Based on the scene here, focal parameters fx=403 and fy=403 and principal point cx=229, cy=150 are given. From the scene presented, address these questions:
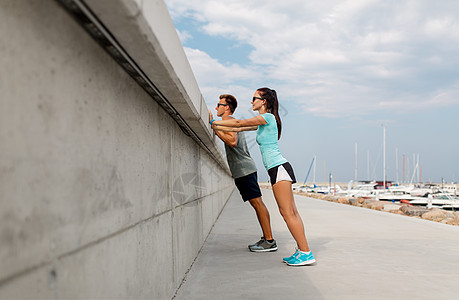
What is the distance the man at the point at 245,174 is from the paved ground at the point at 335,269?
199 mm

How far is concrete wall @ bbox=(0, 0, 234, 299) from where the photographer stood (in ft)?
3.63

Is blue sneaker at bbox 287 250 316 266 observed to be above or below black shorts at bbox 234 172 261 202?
below

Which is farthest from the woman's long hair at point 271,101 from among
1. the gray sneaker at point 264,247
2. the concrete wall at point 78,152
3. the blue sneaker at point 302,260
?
the concrete wall at point 78,152

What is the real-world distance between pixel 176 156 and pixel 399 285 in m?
2.34

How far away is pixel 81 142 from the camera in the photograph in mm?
1523

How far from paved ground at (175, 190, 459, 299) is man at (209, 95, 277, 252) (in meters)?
0.20

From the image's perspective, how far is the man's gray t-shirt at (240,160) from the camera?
5.45 m

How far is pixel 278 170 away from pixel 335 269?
1.22m

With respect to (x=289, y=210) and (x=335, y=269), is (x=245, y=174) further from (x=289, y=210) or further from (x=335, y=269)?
(x=335, y=269)

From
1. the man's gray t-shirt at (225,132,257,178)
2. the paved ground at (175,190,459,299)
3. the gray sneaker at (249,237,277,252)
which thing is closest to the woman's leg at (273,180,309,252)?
the paved ground at (175,190,459,299)

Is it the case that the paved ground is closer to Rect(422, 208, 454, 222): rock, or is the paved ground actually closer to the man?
the man

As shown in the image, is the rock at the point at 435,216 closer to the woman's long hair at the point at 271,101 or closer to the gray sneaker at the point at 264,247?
the gray sneaker at the point at 264,247

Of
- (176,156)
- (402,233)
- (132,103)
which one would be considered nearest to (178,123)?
(176,156)

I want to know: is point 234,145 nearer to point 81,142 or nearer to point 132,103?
point 132,103
